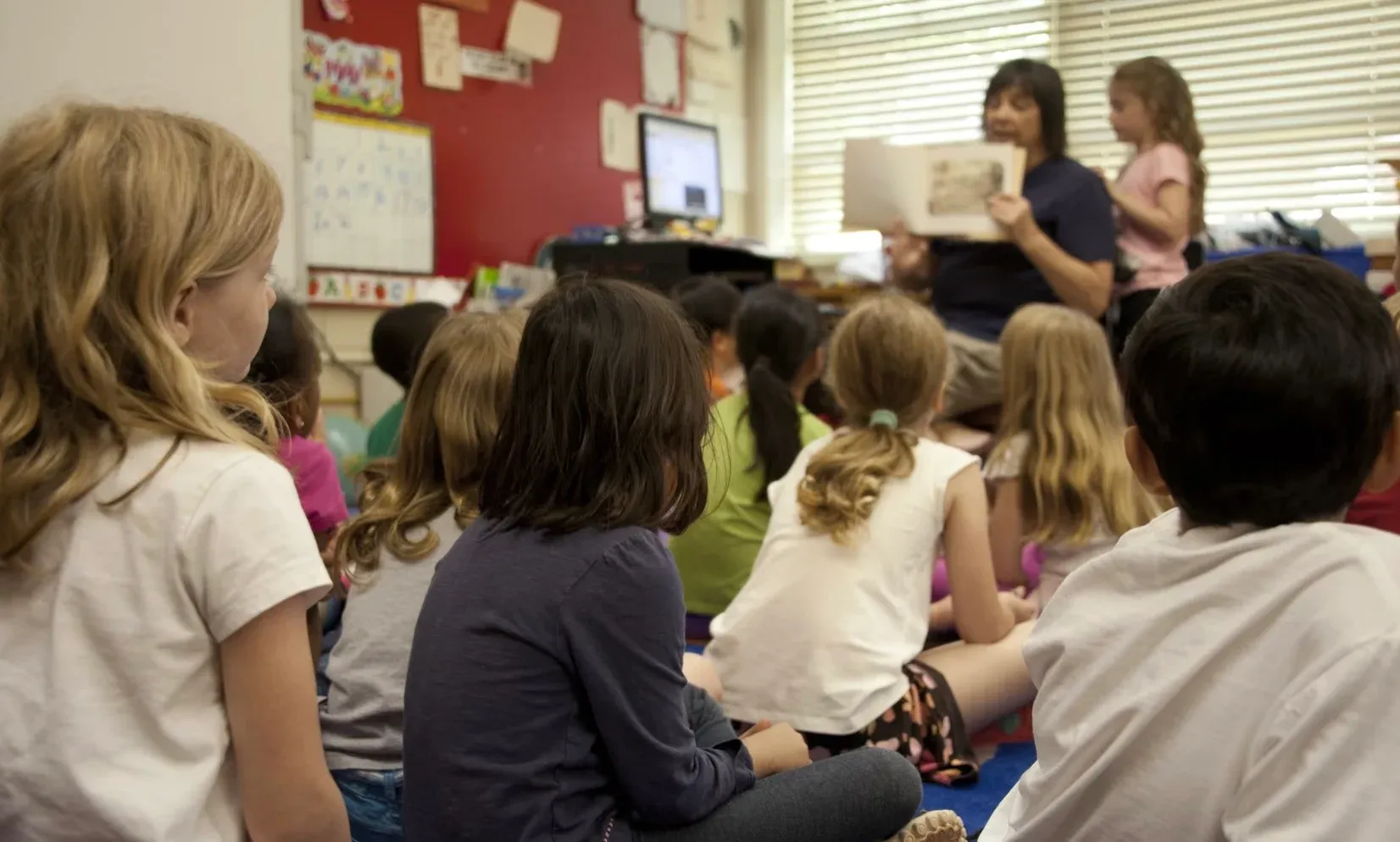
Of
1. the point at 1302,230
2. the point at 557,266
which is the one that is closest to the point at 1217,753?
the point at 1302,230

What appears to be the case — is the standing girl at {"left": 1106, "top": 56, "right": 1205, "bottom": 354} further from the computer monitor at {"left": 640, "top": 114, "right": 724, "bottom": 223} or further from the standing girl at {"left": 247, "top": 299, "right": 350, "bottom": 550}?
the standing girl at {"left": 247, "top": 299, "right": 350, "bottom": 550}

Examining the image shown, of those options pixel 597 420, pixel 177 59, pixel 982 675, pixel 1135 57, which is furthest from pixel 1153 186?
pixel 597 420

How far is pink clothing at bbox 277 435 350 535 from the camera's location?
176 centimetres

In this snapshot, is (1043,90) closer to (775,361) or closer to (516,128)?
(775,361)

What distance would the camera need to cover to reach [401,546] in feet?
4.67

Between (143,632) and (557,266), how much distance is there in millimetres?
3216

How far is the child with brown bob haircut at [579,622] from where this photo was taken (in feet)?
3.48

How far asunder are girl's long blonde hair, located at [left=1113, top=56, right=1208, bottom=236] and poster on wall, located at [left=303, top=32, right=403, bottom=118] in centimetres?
202

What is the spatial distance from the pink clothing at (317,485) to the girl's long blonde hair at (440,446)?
304mm

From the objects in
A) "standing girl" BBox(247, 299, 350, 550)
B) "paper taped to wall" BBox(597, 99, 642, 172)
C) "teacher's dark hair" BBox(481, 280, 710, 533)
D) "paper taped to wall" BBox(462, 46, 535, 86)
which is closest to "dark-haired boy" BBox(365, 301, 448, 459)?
"standing girl" BBox(247, 299, 350, 550)

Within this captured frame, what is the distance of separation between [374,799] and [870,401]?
0.90 meters

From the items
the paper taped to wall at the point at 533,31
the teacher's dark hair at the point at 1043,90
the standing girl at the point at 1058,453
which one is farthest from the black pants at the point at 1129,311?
the paper taped to wall at the point at 533,31

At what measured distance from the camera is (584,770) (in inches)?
43.0

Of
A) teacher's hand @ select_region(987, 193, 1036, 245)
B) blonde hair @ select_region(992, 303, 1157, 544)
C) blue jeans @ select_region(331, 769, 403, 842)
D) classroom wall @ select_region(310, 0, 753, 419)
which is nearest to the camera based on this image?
blue jeans @ select_region(331, 769, 403, 842)
